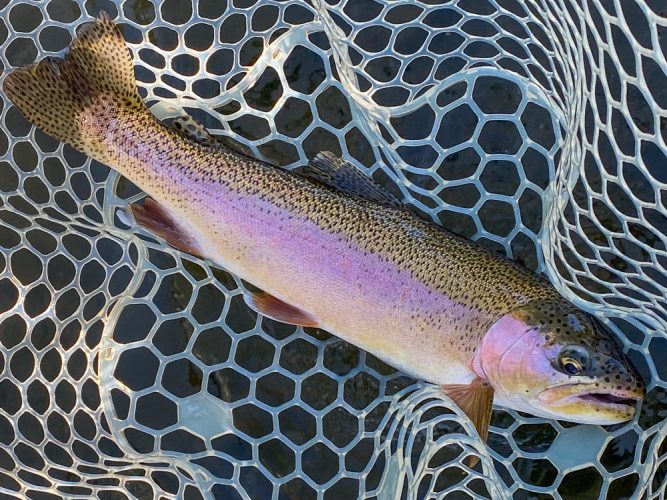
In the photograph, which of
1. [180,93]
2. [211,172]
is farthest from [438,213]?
A: [180,93]

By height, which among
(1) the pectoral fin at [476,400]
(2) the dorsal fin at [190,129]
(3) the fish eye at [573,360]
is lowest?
(1) the pectoral fin at [476,400]

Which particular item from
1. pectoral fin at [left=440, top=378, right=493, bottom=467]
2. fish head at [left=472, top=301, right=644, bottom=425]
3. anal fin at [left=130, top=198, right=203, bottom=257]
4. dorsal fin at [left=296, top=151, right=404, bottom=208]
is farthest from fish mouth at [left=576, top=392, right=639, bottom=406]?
anal fin at [left=130, top=198, right=203, bottom=257]

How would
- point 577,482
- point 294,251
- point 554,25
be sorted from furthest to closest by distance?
1. point 577,482
2. point 554,25
3. point 294,251

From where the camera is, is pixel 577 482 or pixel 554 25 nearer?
pixel 554 25

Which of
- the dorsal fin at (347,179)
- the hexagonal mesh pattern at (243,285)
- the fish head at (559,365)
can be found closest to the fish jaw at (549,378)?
the fish head at (559,365)

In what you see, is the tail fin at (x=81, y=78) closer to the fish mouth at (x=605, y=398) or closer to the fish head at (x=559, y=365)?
the fish head at (x=559, y=365)

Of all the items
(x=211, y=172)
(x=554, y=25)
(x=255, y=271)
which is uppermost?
(x=554, y=25)

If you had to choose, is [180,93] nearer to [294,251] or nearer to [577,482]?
[294,251]
